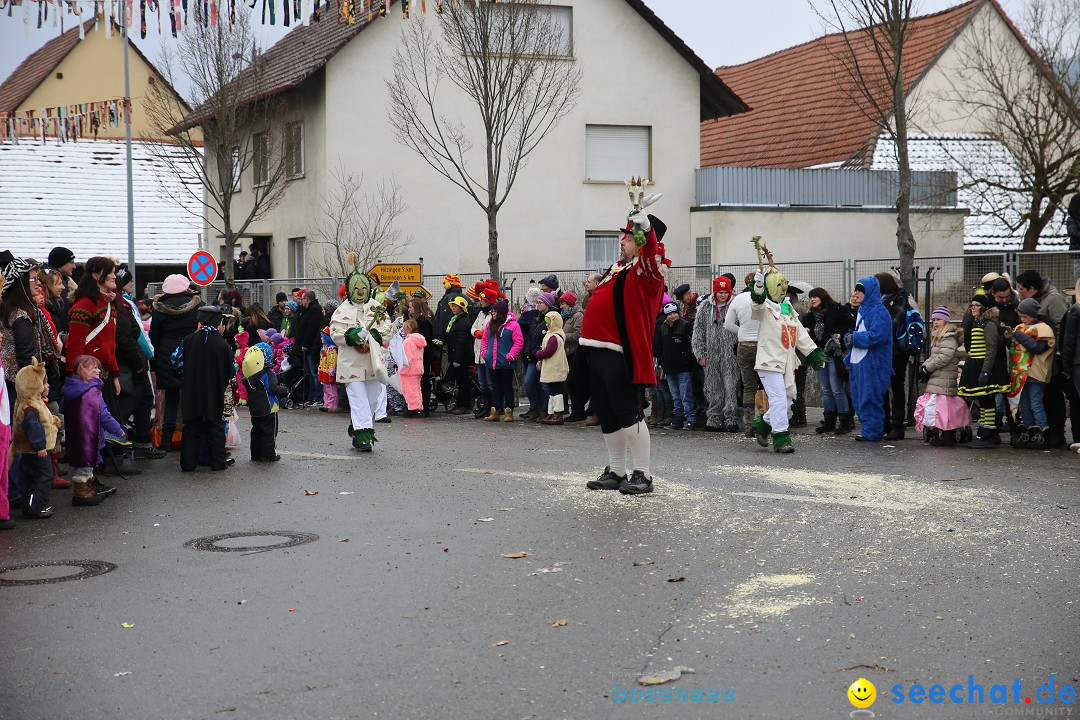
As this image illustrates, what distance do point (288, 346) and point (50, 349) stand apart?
37.7ft

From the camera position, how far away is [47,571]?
7.72 metres

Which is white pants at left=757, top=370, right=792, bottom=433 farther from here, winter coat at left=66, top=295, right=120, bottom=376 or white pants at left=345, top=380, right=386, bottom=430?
winter coat at left=66, top=295, right=120, bottom=376

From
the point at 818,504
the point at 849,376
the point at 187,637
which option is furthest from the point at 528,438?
the point at 187,637

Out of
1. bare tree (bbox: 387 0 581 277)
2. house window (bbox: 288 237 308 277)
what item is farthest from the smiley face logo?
house window (bbox: 288 237 308 277)

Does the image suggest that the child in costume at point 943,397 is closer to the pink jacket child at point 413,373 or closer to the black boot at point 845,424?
the black boot at point 845,424

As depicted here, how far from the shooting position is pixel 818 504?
31.2 ft

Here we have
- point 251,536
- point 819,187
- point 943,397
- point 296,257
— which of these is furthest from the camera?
point 296,257

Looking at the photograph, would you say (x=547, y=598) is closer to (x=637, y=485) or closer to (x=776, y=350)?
(x=637, y=485)

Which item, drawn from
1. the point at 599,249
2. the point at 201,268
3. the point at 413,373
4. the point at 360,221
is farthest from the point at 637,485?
the point at 599,249

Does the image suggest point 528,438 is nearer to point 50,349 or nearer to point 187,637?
point 50,349

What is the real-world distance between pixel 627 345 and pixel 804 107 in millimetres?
27824

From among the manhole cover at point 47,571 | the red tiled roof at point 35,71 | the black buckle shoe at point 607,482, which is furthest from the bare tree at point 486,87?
the red tiled roof at point 35,71

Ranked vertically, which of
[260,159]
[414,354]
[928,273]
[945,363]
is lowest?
[414,354]

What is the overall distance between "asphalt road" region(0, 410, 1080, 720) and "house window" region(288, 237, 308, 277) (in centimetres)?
2227
